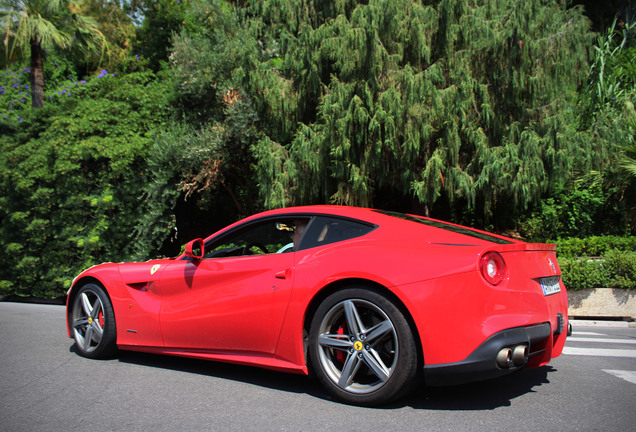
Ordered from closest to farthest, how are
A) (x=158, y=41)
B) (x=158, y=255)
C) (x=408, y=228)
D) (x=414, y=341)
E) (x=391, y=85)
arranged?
(x=414, y=341)
(x=408, y=228)
(x=391, y=85)
(x=158, y=255)
(x=158, y=41)

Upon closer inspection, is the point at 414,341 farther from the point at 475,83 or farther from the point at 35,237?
the point at 35,237

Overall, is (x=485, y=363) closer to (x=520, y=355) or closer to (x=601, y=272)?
(x=520, y=355)

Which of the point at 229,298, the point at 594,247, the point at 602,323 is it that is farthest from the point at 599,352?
the point at 594,247

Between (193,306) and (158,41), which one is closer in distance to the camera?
(193,306)

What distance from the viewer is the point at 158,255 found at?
44.9 feet

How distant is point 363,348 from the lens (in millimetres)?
3680

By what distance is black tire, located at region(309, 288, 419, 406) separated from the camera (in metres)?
3.51

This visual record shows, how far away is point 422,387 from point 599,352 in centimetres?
301

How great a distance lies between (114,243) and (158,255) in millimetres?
1290

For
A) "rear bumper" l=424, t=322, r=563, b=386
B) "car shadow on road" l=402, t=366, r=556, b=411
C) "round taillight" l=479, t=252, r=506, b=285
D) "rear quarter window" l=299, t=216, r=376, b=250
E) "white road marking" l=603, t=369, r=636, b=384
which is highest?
"rear quarter window" l=299, t=216, r=376, b=250

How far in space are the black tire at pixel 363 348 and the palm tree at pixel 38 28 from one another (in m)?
15.1

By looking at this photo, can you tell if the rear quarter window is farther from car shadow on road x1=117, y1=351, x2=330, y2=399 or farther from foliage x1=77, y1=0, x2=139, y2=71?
foliage x1=77, y1=0, x2=139, y2=71

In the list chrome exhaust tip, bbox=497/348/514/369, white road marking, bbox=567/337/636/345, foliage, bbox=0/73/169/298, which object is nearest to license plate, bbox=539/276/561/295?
chrome exhaust tip, bbox=497/348/514/369

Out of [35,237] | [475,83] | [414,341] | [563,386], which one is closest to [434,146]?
[475,83]
